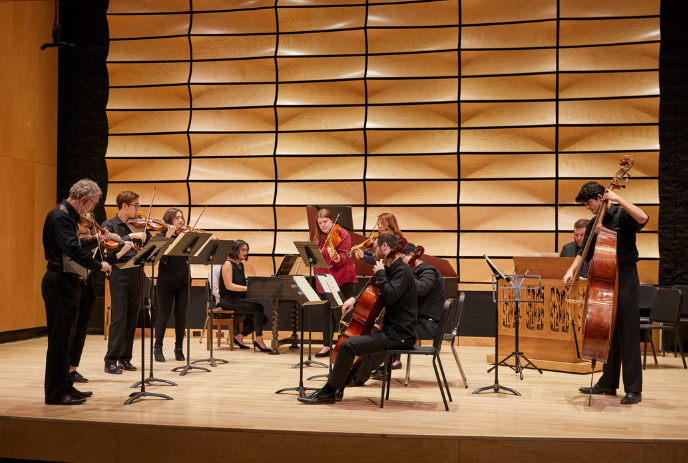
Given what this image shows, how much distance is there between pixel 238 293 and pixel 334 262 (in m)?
1.27

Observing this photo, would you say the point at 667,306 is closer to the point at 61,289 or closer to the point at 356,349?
the point at 356,349

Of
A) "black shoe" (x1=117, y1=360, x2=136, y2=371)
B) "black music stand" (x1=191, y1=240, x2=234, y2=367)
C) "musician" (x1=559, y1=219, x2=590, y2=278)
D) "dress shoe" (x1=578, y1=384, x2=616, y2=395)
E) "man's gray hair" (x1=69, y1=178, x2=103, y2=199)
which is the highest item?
"man's gray hair" (x1=69, y1=178, x2=103, y2=199)

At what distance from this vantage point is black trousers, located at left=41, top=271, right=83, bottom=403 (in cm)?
387

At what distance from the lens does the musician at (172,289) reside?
5652mm

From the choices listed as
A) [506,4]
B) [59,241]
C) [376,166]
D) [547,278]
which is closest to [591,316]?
[547,278]

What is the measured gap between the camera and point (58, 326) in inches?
152

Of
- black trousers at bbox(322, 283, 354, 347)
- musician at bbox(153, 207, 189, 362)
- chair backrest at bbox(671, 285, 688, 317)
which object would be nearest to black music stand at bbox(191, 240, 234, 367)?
musician at bbox(153, 207, 189, 362)

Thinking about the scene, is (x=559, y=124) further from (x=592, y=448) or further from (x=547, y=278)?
(x=592, y=448)

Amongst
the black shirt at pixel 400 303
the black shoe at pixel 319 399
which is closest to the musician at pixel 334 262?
the black shoe at pixel 319 399

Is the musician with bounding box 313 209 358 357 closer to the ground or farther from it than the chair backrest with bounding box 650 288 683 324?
farther from it

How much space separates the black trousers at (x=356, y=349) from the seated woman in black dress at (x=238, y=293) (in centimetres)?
262

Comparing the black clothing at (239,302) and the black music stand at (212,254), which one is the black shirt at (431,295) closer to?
the black music stand at (212,254)

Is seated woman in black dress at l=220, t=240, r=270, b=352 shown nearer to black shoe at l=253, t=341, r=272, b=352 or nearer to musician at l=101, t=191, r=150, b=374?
black shoe at l=253, t=341, r=272, b=352

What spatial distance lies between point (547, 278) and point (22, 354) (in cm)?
487
